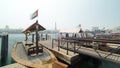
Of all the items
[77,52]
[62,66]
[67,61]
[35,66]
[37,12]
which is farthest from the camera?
[37,12]

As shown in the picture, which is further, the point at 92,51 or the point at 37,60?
the point at 92,51

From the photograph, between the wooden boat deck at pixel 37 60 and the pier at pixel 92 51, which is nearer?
the wooden boat deck at pixel 37 60

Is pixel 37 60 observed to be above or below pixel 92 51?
below

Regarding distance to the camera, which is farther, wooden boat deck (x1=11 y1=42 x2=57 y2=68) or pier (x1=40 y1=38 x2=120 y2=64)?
pier (x1=40 y1=38 x2=120 y2=64)

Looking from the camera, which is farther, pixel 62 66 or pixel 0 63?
pixel 0 63

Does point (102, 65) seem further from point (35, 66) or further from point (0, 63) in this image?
point (0, 63)

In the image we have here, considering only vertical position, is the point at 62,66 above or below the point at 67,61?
above

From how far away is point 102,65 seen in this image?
1226cm

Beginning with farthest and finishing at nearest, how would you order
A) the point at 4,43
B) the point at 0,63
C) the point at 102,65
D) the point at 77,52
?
the point at 4,43 → the point at 0,63 → the point at 102,65 → the point at 77,52

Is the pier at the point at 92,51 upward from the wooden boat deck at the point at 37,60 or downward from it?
upward

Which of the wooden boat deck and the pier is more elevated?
the pier

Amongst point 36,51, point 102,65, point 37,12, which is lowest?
point 102,65

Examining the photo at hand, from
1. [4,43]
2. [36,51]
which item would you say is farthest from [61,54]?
[4,43]

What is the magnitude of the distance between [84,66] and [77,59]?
268cm
